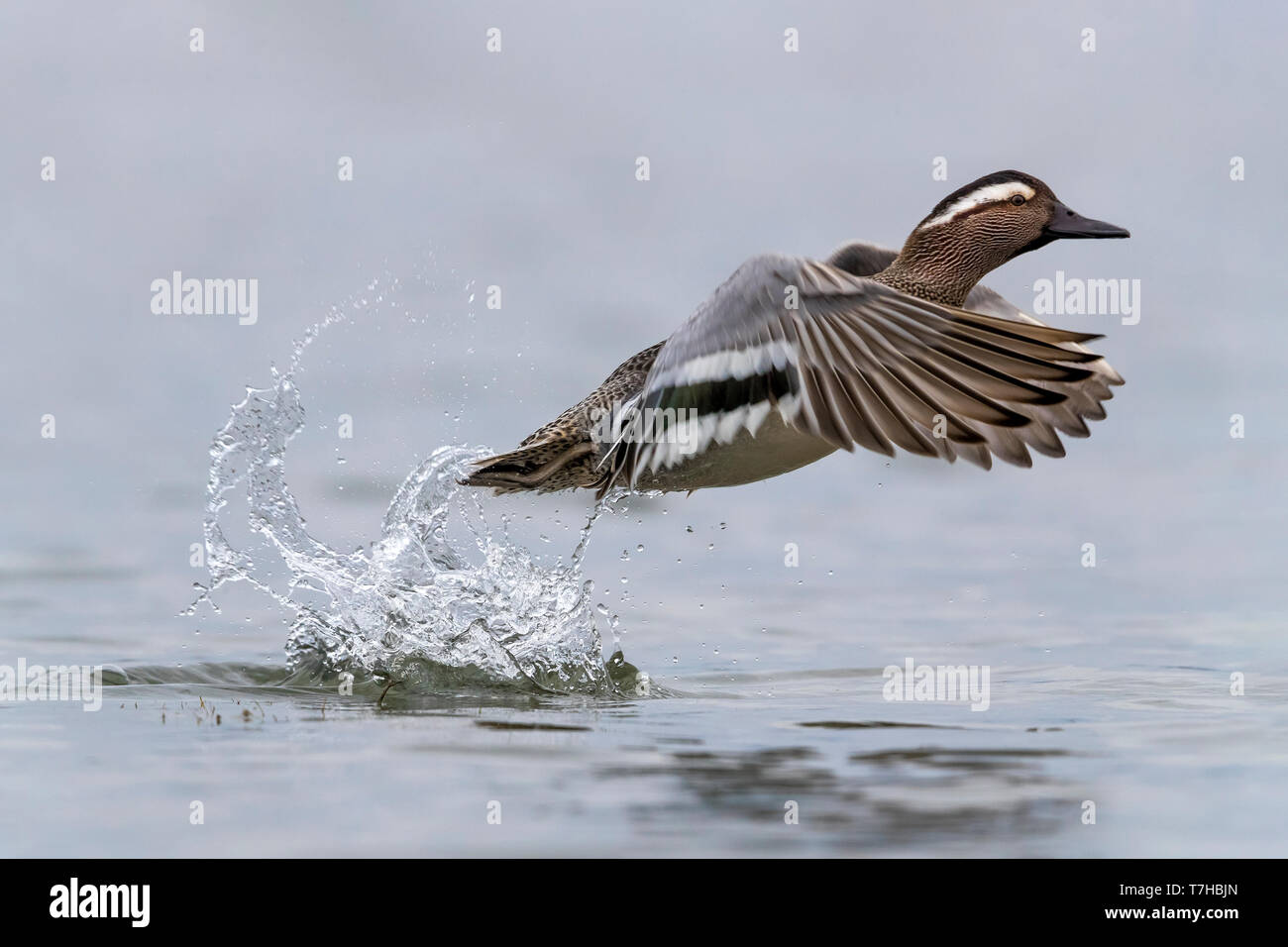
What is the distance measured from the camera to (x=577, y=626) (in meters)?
5.65

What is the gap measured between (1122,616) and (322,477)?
4.49 meters

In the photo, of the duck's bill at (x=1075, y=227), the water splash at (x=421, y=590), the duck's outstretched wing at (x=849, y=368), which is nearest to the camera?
the duck's outstretched wing at (x=849, y=368)

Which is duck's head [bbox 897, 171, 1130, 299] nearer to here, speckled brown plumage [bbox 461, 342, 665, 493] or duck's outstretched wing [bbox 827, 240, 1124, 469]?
duck's outstretched wing [bbox 827, 240, 1124, 469]

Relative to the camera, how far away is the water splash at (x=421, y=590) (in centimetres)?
550

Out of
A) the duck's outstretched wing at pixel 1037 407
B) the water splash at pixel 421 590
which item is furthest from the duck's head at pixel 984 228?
the water splash at pixel 421 590

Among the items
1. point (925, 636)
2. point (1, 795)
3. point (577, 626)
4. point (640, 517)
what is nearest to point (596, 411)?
point (577, 626)

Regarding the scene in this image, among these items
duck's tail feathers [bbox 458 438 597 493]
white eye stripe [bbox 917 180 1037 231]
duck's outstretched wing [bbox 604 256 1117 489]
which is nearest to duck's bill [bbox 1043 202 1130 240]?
white eye stripe [bbox 917 180 1037 231]

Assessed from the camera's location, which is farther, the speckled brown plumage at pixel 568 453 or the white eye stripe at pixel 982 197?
the white eye stripe at pixel 982 197

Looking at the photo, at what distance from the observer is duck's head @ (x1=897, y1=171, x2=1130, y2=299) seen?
5.91 meters

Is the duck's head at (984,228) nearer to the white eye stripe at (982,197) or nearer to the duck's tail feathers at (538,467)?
the white eye stripe at (982,197)

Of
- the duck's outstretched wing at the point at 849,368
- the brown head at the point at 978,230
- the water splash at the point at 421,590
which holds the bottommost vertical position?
the water splash at the point at 421,590

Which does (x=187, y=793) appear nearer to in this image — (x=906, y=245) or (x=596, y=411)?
(x=596, y=411)

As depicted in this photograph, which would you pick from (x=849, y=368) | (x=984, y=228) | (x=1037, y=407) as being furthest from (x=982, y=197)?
(x=849, y=368)

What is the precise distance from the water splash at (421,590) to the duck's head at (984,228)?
1.58m
